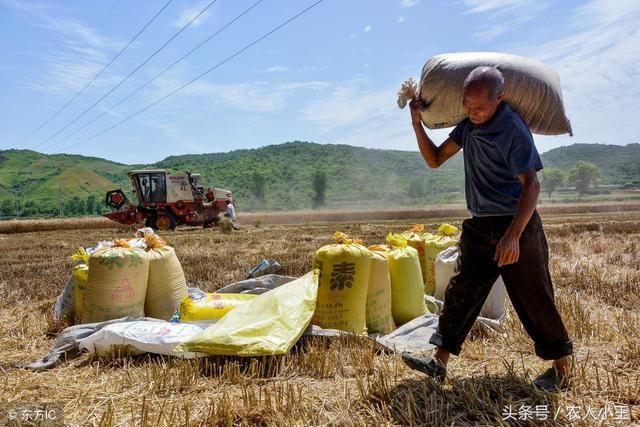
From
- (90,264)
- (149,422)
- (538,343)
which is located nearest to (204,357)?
(149,422)

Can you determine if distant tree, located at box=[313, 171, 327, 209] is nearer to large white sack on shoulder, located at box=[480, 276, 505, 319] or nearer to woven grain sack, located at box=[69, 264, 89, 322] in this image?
Answer: woven grain sack, located at box=[69, 264, 89, 322]

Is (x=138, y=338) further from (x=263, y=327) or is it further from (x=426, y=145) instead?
(x=426, y=145)

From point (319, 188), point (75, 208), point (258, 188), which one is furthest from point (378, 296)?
point (75, 208)

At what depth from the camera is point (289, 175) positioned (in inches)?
3669

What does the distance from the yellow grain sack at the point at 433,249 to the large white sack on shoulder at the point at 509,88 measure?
1.86 m

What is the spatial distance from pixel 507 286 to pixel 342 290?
118 cm

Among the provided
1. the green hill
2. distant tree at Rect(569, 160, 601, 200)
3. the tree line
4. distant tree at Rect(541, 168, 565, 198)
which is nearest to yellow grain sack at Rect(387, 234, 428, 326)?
the green hill

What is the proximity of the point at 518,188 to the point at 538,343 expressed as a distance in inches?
29.3

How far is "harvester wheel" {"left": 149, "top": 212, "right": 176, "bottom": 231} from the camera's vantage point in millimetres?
19141

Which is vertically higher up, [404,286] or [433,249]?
[433,249]

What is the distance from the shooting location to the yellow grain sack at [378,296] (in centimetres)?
332

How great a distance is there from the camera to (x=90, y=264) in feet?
11.2

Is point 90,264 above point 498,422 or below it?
above

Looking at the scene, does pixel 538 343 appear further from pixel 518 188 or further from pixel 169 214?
pixel 169 214
